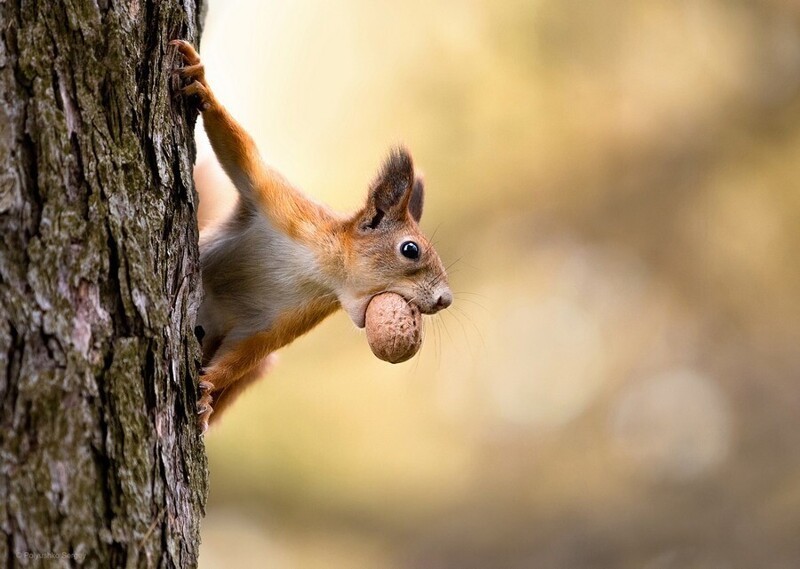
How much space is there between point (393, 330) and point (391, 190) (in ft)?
2.16

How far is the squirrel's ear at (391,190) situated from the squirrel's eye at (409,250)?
0.47ft

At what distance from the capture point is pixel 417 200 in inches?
143

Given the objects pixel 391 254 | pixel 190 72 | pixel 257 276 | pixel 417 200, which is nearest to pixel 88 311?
pixel 190 72

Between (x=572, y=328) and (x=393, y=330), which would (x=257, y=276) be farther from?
(x=572, y=328)

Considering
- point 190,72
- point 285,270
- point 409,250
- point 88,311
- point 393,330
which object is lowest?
point 88,311

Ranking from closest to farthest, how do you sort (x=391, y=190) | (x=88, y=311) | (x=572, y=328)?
1. (x=88, y=311)
2. (x=391, y=190)
3. (x=572, y=328)

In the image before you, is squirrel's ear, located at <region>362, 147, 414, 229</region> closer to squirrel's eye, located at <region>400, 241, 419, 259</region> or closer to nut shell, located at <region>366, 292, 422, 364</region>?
squirrel's eye, located at <region>400, 241, 419, 259</region>

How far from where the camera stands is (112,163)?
1876 mm

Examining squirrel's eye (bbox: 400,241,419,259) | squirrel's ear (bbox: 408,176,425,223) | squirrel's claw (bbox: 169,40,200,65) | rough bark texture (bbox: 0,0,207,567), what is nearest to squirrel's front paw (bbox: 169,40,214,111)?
squirrel's claw (bbox: 169,40,200,65)

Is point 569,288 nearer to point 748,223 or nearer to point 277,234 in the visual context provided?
point 748,223

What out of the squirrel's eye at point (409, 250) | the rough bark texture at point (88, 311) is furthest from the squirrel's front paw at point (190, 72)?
the squirrel's eye at point (409, 250)

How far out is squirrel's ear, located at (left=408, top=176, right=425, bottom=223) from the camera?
11.9ft

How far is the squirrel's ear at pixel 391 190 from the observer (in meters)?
3.28

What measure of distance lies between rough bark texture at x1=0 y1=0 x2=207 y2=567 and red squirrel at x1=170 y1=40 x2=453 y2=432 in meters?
1.01
